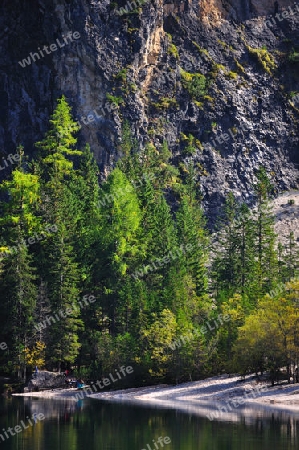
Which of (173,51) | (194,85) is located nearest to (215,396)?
(194,85)

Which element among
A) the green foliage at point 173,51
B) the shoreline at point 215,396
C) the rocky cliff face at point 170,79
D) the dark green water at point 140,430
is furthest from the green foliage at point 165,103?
the dark green water at point 140,430

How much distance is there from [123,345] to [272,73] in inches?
3188

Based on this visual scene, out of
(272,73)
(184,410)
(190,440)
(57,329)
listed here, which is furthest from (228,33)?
(190,440)

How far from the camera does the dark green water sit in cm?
4081

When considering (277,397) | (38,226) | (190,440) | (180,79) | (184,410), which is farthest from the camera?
(180,79)

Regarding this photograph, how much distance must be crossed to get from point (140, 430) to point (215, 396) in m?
18.3

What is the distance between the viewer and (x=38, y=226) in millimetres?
86625

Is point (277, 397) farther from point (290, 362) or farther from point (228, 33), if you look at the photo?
point (228, 33)

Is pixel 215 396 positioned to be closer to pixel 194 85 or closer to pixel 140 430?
pixel 140 430

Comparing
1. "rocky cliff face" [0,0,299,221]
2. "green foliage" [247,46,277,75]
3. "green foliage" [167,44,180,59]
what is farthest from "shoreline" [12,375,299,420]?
"green foliage" [247,46,277,75]

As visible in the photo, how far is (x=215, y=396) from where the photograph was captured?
63219 mm

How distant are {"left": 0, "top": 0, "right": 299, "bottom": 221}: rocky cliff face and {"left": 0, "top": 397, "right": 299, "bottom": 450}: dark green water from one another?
69.6 m

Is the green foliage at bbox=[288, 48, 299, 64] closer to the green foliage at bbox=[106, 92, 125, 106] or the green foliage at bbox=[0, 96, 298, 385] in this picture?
the green foliage at bbox=[106, 92, 125, 106]

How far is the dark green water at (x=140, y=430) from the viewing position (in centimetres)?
4081
